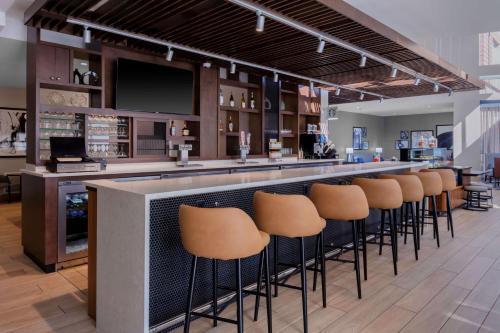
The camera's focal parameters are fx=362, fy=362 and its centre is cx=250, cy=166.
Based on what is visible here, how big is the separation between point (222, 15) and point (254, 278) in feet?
9.12

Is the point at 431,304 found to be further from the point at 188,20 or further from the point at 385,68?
the point at 385,68

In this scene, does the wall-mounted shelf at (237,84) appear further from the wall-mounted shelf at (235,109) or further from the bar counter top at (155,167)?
the bar counter top at (155,167)

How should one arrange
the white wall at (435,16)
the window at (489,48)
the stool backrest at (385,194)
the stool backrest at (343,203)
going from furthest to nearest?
1. the window at (489,48)
2. the white wall at (435,16)
3. the stool backrest at (385,194)
4. the stool backrest at (343,203)

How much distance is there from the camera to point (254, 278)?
11.0 feet

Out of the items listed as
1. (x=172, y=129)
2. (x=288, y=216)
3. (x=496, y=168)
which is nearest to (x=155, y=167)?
(x=172, y=129)

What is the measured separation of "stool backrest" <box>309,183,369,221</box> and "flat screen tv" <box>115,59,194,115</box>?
3191mm

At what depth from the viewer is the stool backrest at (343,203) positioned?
10.1 ft

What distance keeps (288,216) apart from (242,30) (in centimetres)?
279

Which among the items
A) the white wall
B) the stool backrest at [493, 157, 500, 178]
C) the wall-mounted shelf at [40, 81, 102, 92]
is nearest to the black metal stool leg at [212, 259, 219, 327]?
the wall-mounted shelf at [40, 81, 102, 92]

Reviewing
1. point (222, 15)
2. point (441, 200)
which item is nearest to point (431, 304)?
point (222, 15)

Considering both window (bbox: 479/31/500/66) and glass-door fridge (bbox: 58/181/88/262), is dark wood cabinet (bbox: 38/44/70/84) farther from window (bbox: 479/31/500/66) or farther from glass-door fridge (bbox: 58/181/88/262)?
window (bbox: 479/31/500/66)

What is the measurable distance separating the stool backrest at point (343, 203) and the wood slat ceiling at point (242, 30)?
1909 millimetres

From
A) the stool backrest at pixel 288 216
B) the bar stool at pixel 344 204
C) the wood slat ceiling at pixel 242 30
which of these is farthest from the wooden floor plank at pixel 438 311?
the wood slat ceiling at pixel 242 30

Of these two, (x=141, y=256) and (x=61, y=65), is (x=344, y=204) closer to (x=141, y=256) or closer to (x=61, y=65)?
(x=141, y=256)
